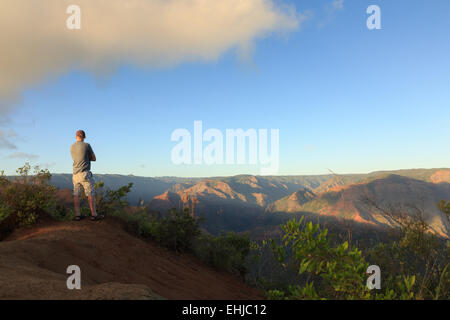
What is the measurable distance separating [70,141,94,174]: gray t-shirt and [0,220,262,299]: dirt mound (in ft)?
5.17

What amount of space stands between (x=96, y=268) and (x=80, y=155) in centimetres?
276

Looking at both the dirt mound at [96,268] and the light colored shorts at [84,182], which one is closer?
the dirt mound at [96,268]

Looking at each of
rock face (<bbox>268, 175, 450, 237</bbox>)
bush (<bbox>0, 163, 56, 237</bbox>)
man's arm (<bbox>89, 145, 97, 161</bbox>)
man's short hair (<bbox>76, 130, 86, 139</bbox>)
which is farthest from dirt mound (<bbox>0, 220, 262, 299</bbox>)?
rock face (<bbox>268, 175, 450, 237</bbox>)

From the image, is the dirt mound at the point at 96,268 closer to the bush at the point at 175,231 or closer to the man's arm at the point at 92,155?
the bush at the point at 175,231

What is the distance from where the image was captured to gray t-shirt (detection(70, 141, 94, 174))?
6285 mm

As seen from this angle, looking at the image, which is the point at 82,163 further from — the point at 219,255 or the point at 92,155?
the point at 219,255

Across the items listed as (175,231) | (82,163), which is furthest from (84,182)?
(175,231)

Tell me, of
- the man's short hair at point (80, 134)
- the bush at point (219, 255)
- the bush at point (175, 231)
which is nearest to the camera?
the man's short hair at point (80, 134)

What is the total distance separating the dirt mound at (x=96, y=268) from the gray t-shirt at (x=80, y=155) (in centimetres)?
158

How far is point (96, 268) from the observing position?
4934mm

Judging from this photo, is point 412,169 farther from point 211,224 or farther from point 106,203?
point 106,203

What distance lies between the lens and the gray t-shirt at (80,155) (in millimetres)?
6285

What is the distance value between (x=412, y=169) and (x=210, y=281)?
237 m

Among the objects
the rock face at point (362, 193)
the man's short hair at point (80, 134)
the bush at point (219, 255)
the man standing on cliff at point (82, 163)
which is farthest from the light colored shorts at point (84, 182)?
the rock face at point (362, 193)
